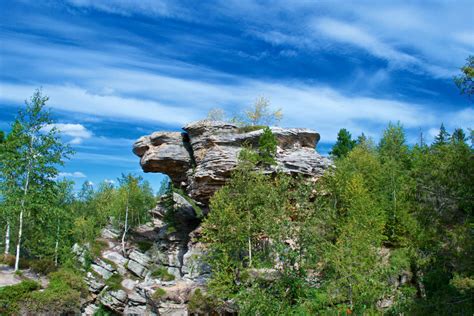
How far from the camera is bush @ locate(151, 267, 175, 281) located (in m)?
40.7

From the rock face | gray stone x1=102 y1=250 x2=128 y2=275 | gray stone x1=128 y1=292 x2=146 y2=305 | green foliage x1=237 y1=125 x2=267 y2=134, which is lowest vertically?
gray stone x1=128 y1=292 x2=146 y2=305

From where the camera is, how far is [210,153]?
1635 inches

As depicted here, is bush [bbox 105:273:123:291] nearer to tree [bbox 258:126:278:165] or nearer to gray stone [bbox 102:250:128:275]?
gray stone [bbox 102:250:128:275]

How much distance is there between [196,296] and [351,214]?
1333 cm

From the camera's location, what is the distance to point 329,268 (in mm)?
20250

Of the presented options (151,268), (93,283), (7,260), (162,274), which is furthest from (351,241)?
(7,260)

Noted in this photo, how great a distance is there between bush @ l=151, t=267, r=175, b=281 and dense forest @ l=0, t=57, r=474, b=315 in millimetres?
7310

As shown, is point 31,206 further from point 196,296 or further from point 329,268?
point 329,268

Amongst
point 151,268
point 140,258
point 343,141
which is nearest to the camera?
point 151,268

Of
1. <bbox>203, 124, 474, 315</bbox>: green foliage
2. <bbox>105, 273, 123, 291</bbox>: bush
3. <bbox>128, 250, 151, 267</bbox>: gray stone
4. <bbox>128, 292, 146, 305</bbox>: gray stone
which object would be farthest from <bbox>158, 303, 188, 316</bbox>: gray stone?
<bbox>128, 250, 151, 267</bbox>: gray stone

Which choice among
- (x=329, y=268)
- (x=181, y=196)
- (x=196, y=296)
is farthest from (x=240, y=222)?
(x=181, y=196)

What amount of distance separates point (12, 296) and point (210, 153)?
2147cm

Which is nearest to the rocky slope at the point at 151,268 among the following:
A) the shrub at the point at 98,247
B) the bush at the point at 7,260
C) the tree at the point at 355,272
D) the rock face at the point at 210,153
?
the shrub at the point at 98,247

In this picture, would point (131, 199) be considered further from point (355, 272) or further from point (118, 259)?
point (355, 272)
